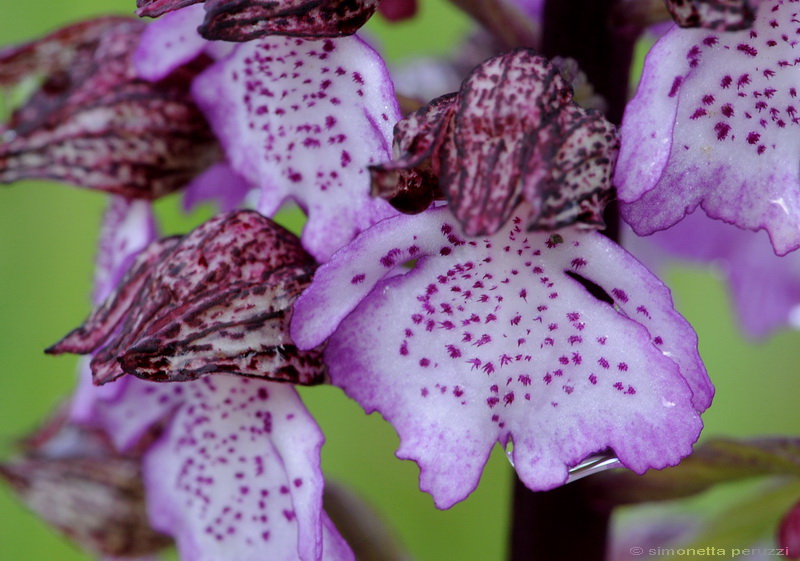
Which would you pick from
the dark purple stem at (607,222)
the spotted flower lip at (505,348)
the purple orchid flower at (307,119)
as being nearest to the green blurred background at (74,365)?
the dark purple stem at (607,222)

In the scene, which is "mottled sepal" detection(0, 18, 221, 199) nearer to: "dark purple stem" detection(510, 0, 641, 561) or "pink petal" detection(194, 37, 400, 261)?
"pink petal" detection(194, 37, 400, 261)

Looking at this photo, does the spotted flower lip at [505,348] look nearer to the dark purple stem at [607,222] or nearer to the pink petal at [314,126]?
the pink petal at [314,126]

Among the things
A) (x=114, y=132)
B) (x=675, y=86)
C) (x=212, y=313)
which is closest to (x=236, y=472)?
(x=212, y=313)

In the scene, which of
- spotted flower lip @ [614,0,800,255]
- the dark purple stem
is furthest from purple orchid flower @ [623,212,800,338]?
spotted flower lip @ [614,0,800,255]

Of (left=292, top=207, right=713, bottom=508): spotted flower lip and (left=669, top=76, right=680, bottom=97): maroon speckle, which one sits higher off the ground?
(left=669, top=76, right=680, bottom=97): maroon speckle

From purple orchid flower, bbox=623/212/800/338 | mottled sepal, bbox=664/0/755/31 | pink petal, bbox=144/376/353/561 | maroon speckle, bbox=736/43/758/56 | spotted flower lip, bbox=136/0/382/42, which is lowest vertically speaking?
purple orchid flower, bbox=623/212/800/338
